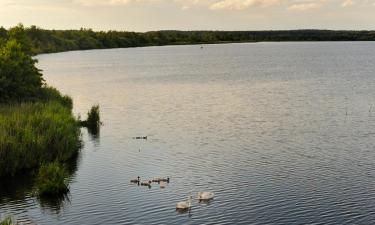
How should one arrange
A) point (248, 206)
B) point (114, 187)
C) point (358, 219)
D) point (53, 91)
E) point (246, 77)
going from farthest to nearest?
point (246, 77), point (53, 91), point (114, 187), point (248, 206), point (358, 219)

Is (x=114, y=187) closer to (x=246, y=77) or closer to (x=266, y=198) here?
(x=266, y=198)

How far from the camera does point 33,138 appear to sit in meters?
39.0

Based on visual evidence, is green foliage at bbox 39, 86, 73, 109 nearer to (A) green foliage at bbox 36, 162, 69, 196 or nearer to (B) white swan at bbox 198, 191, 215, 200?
(A) green foliage at bbox 36, 162, 69, 196

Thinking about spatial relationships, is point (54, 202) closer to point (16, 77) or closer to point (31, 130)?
point (31, 130)

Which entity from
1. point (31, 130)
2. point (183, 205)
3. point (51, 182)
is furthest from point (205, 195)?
point (31, 130)

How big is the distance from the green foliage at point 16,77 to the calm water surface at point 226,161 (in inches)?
283

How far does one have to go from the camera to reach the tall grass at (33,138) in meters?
37.4

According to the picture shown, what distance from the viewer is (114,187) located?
1388 inches

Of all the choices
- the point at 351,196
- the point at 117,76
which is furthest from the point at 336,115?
the point at 117,76

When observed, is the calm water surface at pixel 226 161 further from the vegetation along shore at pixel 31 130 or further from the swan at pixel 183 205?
the vegetation along shore at pixel 31 130

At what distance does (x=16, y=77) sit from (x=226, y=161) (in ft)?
79.8

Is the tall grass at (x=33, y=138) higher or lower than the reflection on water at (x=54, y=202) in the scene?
higher

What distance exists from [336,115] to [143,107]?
24.0m

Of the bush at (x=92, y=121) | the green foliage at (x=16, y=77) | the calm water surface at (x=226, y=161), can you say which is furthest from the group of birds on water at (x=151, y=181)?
the green foliage at (x=16, y=77)
